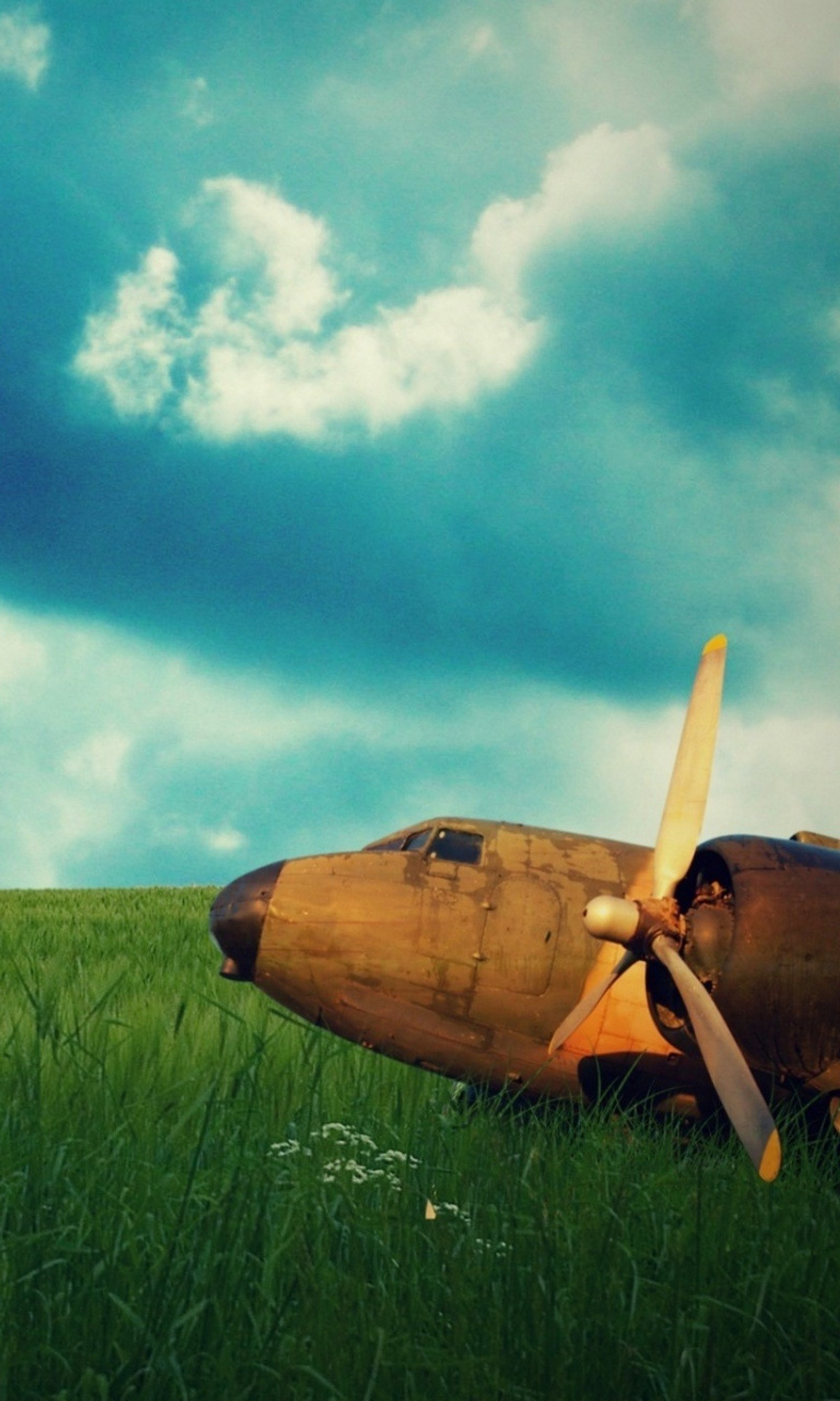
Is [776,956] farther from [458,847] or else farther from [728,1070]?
[458,847]

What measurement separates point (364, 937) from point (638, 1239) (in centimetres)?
394

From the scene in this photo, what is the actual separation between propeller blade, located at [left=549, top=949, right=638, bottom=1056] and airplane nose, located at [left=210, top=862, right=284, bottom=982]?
292 cm

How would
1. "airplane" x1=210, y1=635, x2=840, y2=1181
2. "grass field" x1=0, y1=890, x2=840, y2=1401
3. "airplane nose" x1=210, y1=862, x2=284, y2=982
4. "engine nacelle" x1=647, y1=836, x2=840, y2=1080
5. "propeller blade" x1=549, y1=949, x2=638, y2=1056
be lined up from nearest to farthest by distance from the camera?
"grass field" x1=0, y1=890, x2=840, y2=1401, "engine nacelle" x1=647, y1=836, x2=840, y2=1080, "airplane" x1=210, y1=635, x2=840, y2=1181, "propeller blade" x1=549, y1=949, x2=638, y2=1056, "airplane nose" x1=210, y1=862, x2=284, y2=982

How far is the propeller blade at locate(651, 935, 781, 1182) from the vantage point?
8203mm

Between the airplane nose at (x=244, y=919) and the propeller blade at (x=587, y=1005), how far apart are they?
2922 mm

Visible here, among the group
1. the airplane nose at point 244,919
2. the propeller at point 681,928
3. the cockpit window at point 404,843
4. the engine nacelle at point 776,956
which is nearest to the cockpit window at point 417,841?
the cockpit window at point 404,843

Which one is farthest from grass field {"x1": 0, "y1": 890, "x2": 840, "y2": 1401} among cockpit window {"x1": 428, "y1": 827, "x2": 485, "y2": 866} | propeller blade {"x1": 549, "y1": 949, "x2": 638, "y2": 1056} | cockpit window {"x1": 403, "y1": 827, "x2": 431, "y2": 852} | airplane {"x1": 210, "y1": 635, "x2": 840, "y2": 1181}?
cockpit window {"x1": 403, "y1": 827, "x2": 431, "y2": 852}

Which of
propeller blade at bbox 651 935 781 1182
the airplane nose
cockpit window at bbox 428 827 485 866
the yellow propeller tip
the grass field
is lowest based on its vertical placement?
the grass field

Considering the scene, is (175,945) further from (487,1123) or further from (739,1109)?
(739,1109)

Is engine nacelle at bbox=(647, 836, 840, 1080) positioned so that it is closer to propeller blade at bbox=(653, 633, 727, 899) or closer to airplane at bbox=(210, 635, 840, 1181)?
airplane at bbox=(210, 635, 840, 1181)

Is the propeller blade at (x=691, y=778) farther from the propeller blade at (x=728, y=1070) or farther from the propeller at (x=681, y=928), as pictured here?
the propeller blade at (x=728, y=1070)

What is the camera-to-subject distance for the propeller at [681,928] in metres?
8.55

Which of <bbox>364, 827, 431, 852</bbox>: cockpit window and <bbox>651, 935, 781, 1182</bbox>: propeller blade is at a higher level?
<bbox>364, 827, 431, 852</bbox>: cockpit window

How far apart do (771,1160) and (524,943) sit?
319 cm
